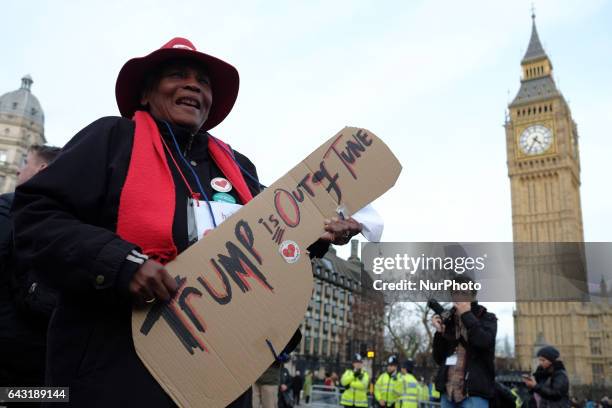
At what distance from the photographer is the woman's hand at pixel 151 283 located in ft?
4.96

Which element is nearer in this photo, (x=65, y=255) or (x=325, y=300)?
(x=65, y=255)

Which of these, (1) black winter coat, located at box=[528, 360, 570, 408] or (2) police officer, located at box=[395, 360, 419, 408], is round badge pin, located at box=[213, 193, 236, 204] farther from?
(2) police officer, located at box=[395, 360, 419, 408]

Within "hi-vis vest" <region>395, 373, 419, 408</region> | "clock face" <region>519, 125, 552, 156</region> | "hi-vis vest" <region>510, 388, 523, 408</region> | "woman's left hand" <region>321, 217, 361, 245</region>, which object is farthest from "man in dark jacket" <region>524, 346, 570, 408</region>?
"clock face" <region>519, 125, 552, 156</region>

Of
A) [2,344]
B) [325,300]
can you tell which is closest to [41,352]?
[2,344]

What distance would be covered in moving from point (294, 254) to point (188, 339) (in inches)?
18.8

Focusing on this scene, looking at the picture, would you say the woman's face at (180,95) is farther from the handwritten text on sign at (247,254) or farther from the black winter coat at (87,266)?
the handwritten text on sign at (247,254)

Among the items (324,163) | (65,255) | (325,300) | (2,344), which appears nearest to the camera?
(65,255)

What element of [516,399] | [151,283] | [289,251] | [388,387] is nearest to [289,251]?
[289,251]

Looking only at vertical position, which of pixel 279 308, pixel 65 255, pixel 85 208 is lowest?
pixel 279 308

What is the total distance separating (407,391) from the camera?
39.7 feet

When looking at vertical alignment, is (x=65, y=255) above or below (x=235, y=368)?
above

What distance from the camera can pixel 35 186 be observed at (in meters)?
1.61

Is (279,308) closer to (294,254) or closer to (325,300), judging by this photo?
(294,254)

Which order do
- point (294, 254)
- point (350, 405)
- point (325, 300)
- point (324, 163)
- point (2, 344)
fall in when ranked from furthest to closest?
point (325, 300)
point (350, 405)
point (2, 344)
point (324, 163)
point (294, 254)
